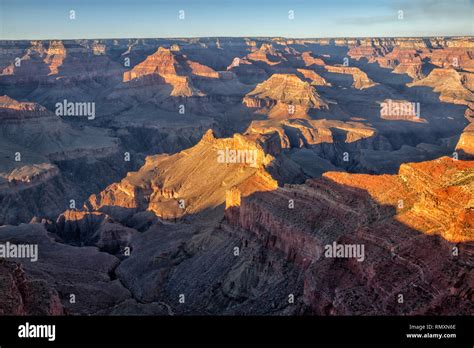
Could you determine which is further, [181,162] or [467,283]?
[181,162]

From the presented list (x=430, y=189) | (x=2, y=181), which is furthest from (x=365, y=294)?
(x=2, y=181)

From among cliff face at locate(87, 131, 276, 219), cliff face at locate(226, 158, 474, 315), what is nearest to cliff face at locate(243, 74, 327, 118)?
cliff face at locate(87, 131, 276, 219)

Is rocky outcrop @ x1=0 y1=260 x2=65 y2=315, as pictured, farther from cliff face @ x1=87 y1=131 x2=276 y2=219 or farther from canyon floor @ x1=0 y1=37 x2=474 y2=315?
cliff face @ x1=87 y1=131 x2=276 y2=219

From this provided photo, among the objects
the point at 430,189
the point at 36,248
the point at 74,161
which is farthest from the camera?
the point at 74,161

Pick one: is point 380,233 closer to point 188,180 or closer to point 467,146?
point 188,180

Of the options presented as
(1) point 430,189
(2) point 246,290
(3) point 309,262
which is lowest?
(2) point 246,290

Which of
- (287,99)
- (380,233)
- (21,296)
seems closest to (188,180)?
(21,296)

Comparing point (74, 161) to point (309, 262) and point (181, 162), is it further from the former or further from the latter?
point (309, 262)

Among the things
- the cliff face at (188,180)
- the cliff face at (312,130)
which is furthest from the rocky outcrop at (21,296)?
the cliff face at (312,130)
